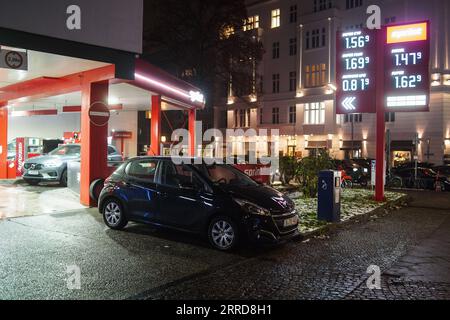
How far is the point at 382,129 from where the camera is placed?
15852 millimetres

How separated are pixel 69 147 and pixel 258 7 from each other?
36758 millimetres

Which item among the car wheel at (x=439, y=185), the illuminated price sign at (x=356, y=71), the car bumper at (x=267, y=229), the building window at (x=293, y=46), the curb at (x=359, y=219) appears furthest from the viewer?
the building window at (x=293, y=46)

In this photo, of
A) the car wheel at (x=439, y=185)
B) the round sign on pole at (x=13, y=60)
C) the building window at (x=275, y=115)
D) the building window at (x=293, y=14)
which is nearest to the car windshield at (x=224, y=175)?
the round sign on pole at (x=13, y=60)

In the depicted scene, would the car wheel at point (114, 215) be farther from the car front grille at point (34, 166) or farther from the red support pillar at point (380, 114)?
the red support pillar at point (380, 114)

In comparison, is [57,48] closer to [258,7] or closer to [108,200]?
[108,200]

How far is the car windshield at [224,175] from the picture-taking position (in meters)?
8.41

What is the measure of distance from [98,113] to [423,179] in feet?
63.4

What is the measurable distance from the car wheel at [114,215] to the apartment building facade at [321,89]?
2336 centimetres

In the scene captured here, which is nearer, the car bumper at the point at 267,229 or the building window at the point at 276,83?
the car bumper at the point at 267,229

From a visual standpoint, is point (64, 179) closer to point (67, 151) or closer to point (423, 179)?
point (67, 151)

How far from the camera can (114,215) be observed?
30.1 ft

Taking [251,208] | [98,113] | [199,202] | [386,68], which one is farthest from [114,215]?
[386,68]
